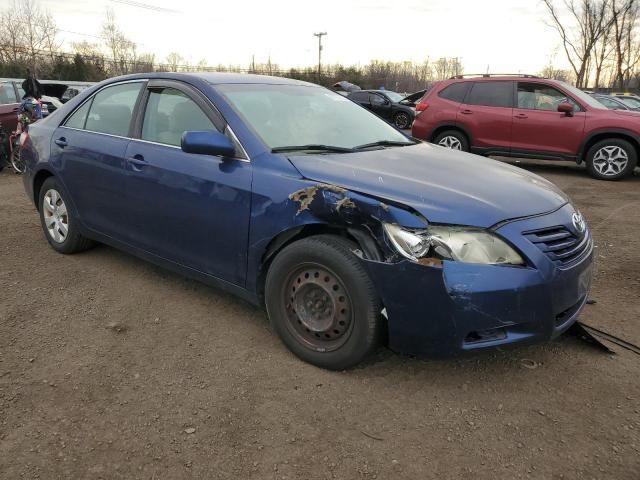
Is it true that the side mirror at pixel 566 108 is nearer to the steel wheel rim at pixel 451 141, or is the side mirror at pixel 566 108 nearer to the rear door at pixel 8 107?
the steel wheel rim at pixel 451 141

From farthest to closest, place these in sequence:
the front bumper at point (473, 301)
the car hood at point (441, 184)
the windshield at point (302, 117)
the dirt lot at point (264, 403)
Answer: the windshield at point (302, 117) → the car hood at point (441, 184) → the front bumper at point (473, 301) → the dirt lot at point (264, 403)

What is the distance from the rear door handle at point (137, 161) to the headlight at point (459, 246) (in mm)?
2035

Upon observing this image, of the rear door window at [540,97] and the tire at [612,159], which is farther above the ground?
the rear door window at [540,97]

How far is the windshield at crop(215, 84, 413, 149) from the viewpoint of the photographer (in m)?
3.27

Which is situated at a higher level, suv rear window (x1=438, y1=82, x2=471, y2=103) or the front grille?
suv rear window (x1=438, y1=82, x2=471, y2=103)

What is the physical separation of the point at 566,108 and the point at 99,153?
25.9 feet

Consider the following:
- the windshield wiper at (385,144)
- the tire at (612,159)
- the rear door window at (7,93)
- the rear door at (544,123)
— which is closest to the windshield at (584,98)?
the rear door at (544,123)

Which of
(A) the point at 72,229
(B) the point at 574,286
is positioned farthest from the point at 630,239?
(A) the point at 72,229

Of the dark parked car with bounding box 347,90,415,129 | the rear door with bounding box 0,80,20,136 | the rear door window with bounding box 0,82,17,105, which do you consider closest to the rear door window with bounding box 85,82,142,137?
the rear door with bounding box 0,80,20,136

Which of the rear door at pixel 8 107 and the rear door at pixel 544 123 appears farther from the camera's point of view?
the rear door at pixel 8 107

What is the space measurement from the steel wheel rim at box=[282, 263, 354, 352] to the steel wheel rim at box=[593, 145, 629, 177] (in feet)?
26.2

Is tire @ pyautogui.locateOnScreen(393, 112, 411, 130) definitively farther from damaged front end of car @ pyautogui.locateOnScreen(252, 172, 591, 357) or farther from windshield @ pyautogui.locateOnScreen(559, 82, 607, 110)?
damaged front end of car @ pyautogui.locateOnScreen(252, 172, 591, 357)

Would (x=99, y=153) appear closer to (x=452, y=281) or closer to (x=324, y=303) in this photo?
(x=324, y=303)

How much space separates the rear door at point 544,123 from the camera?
29.4 feet
